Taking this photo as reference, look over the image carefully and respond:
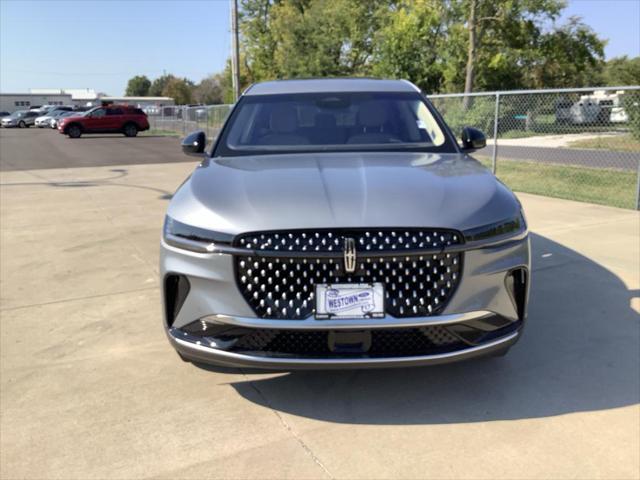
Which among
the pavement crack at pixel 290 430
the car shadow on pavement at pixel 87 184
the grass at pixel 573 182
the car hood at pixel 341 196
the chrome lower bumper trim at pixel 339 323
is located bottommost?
the pavement crack at pixel 290 430

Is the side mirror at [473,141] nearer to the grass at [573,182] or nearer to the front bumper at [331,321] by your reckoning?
the front bumper at [331,321]

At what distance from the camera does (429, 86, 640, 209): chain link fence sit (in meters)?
10.4

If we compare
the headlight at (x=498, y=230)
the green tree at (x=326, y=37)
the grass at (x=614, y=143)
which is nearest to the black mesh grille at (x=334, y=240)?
the headlight at (x=498, y=230)

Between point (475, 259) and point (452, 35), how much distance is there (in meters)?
30.9

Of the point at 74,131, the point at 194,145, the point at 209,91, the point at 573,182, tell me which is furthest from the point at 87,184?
the point at 209,91

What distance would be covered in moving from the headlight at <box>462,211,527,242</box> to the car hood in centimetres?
3

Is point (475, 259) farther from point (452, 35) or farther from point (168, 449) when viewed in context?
point (452, 35)

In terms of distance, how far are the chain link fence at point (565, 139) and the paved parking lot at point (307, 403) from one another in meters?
5.67

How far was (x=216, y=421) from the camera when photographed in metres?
2.93

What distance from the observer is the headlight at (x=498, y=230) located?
268 centimetres

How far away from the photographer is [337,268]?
2.58m

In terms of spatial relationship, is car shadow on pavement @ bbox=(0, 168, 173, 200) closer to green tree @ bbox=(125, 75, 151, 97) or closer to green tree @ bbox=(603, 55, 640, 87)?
green tree @ bbox=(603, 55, 640, 87)

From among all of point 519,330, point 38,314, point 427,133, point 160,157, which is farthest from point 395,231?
point 160,157

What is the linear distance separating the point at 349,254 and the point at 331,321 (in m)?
0.31
